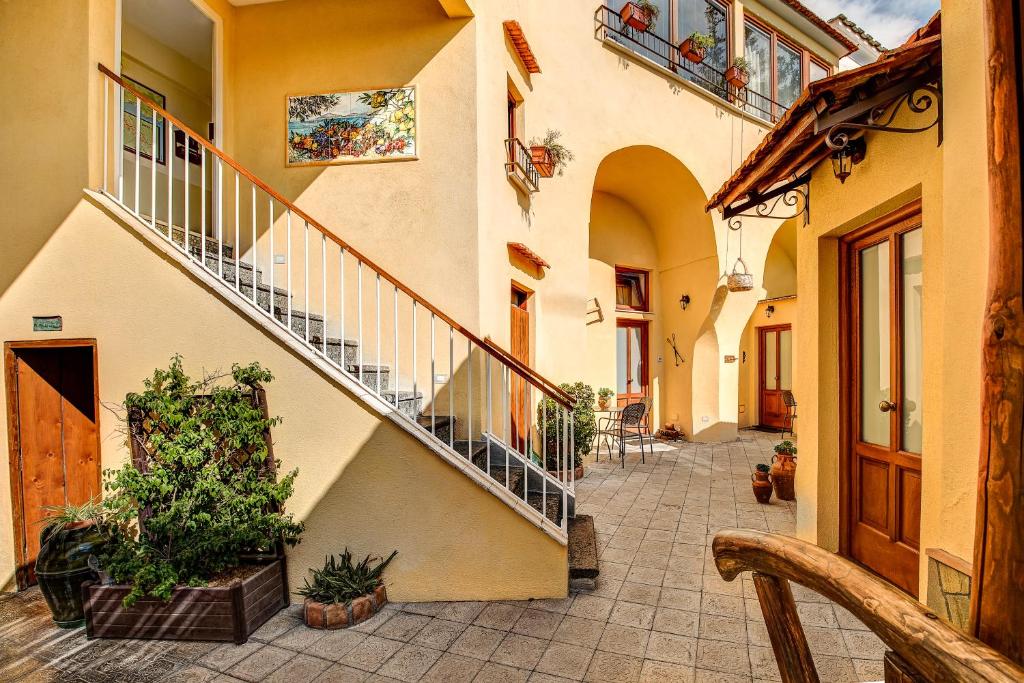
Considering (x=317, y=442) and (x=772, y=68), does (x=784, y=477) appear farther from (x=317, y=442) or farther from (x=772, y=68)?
(x=772, y=68)

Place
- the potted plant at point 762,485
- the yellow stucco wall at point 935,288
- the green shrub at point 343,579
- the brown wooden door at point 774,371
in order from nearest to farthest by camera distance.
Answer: the yellow stucco wall at point 935,288, the green shrub at point 343,579, the potted plant at point 762,485, the brown wooden door at point 774,371

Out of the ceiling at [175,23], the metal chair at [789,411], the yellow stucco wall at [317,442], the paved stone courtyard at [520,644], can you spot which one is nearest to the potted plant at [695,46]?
the metal chair at [789,411]

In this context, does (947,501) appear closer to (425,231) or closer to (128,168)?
(425,231)

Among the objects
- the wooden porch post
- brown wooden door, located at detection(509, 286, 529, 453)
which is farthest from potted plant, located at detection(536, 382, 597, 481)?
the wooden porch post

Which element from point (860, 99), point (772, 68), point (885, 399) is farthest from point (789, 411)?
point (860, 99)

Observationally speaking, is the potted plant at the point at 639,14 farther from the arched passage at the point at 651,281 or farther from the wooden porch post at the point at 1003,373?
the wooden porch post at the point at 1003,373

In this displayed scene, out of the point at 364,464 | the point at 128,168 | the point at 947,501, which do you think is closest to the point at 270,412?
the point at 364,464

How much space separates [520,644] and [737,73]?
9571 millimetres

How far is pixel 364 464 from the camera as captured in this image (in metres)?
3.42

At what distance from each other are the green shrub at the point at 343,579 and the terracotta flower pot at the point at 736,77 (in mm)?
9338

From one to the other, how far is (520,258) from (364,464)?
318cm

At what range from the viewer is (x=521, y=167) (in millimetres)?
5746

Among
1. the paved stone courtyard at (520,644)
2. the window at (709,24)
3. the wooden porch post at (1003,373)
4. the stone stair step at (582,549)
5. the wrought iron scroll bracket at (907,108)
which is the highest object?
the window at (709,24)

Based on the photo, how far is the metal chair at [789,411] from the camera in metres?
9.83
